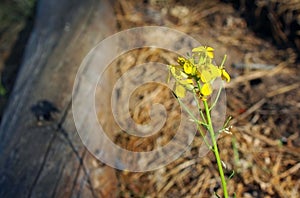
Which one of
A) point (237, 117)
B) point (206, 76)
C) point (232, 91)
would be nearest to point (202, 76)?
point (206, 76)

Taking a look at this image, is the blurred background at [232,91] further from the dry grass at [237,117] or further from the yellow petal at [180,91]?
the yellow petal at [180,91]

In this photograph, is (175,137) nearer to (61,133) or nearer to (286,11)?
(61,133)

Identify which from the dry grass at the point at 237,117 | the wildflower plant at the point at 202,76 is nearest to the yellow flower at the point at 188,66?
the wildflower plant at the point at 202,76

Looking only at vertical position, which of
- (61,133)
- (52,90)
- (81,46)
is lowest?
(61,133)

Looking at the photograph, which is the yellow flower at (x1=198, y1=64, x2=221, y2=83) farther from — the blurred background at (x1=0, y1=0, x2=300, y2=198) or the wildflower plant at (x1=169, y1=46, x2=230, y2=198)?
the blurred background at (x1=0, y1=0, x2=300, y2=198)

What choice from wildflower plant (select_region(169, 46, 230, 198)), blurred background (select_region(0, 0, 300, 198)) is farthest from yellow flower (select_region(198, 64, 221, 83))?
blurred background (select_region(0, 0, 300, 198))

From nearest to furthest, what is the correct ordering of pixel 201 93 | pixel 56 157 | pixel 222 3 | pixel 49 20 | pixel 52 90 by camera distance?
pixel 201 93
pixel 56 157
pixel 52 90
pixel 49 20
pixel 222 3

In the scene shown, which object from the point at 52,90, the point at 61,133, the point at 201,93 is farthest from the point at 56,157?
the point at 201,93

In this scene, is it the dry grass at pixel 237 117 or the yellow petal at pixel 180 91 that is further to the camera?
the dry grass at pixel 237 117

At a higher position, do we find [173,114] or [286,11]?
[286,11]
